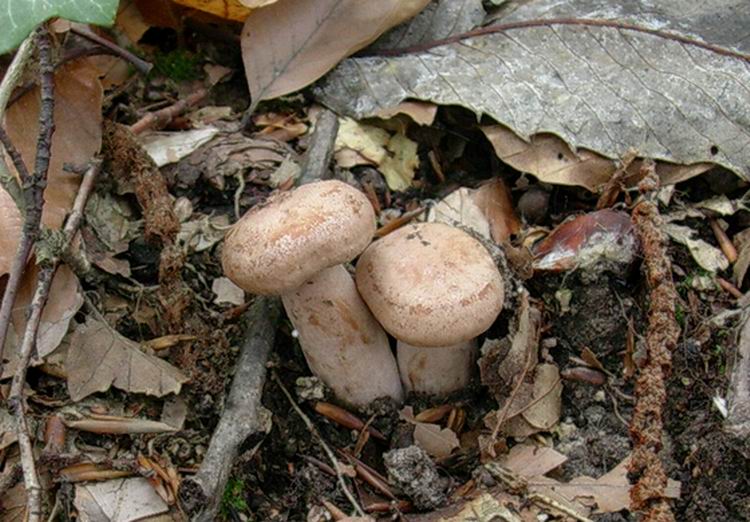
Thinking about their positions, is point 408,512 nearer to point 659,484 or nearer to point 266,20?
point 659,484

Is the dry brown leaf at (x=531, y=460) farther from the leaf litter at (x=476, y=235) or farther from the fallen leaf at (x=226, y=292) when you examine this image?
the fallen leaf at (x=226, y=292)

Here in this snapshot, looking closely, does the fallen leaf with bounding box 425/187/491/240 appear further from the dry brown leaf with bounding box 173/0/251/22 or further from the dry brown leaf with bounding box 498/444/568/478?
the dry brown leaf with bounding box 173/0/251/22

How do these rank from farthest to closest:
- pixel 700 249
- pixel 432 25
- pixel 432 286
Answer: pixel 432 25
pixel 700 249
pixel 432 286

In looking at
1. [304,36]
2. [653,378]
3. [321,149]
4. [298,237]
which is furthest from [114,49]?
[653,378]

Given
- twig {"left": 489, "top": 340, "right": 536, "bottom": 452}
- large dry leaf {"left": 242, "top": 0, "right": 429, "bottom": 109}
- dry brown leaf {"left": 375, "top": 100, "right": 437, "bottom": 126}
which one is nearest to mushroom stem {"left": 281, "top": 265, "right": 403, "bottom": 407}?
twig {"left": 489, "top": 340, "right": 536, "bottom": 452}

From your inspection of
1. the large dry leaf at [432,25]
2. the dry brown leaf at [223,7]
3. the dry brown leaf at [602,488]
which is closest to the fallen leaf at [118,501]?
the dry brown leaf at [602,488]

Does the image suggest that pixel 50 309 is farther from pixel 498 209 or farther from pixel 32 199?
pixel 498 209

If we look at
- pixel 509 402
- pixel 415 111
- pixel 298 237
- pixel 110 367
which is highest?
pixel 298 237

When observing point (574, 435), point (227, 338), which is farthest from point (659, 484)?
point (227, 338)
